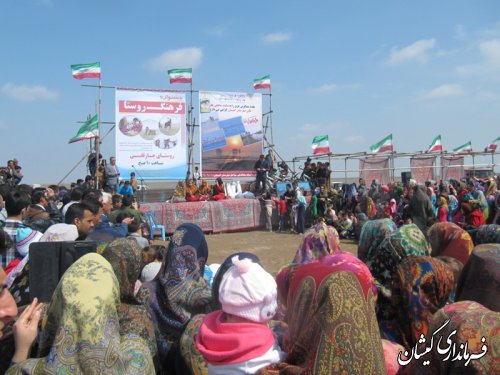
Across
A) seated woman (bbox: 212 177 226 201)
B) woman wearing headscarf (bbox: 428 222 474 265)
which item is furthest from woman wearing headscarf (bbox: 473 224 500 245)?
seated woman (bbox: 212 177 226 201)

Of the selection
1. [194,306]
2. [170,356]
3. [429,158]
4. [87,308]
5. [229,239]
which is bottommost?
[229,239]

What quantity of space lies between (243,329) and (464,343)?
0.79 meters

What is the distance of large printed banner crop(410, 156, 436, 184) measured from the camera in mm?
16031

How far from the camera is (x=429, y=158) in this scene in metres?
16.2

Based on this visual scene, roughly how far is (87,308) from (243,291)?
0.65 metres

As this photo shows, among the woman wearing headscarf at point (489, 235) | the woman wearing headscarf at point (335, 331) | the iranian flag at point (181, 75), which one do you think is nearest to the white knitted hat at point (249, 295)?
the woman wearing headscarf at point (335, 331)

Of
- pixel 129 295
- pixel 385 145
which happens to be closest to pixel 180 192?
pixel 385 145

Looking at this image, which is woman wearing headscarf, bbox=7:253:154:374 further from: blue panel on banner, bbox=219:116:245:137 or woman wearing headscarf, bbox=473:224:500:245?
blue panel on banner, bbox=219:116:245:137

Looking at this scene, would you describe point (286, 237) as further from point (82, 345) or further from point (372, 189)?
point (82, 345)

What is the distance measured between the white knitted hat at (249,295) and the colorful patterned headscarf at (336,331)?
143mm

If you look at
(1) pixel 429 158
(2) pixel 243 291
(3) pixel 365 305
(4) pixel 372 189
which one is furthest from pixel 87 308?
(1) pixel 429 158

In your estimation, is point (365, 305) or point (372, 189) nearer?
point (365, 305)

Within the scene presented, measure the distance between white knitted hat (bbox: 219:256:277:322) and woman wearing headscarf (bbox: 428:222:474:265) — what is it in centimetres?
206

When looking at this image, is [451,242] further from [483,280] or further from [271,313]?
[271,313]
